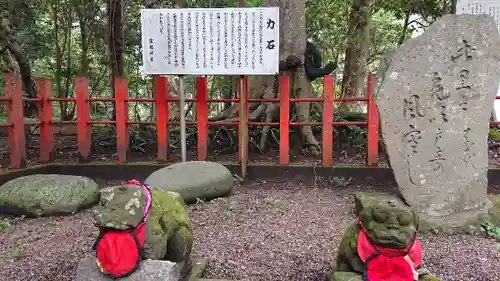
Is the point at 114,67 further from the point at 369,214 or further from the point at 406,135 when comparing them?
the point at 369,214

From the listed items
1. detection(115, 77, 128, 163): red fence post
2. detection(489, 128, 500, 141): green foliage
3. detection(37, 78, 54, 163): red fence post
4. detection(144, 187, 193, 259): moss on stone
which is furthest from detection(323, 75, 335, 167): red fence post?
detection(37, 78, 54, 163): red fence post

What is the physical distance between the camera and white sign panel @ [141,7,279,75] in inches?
205

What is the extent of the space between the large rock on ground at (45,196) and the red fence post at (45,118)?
3.55 ft

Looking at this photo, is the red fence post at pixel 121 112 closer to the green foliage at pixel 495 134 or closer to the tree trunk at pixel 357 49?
the tree trunk at pixel 357 49

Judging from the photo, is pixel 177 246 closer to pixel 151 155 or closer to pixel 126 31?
pixel 151 155

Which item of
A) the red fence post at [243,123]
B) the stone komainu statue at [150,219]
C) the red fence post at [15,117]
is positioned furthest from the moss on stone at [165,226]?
the red fence post at [15,117]

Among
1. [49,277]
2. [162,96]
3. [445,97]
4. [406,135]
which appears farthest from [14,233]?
[445,97]

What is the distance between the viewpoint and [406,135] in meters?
4.09

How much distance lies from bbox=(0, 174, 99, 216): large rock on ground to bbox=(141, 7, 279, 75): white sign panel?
1613 mm

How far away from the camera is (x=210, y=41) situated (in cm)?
531

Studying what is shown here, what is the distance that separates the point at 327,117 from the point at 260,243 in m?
2.25

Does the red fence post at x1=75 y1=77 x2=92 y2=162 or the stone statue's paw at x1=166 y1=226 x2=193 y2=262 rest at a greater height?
the red fence post at x1=75 y1=77 x2=92 y2=162

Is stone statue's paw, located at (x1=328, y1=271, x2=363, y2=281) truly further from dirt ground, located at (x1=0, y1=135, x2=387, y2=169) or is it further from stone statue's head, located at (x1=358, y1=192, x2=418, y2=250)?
dirt ground, located at (x1=0, y1=135, x2=387, y2=169)

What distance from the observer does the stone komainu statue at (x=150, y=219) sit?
2.30 m
